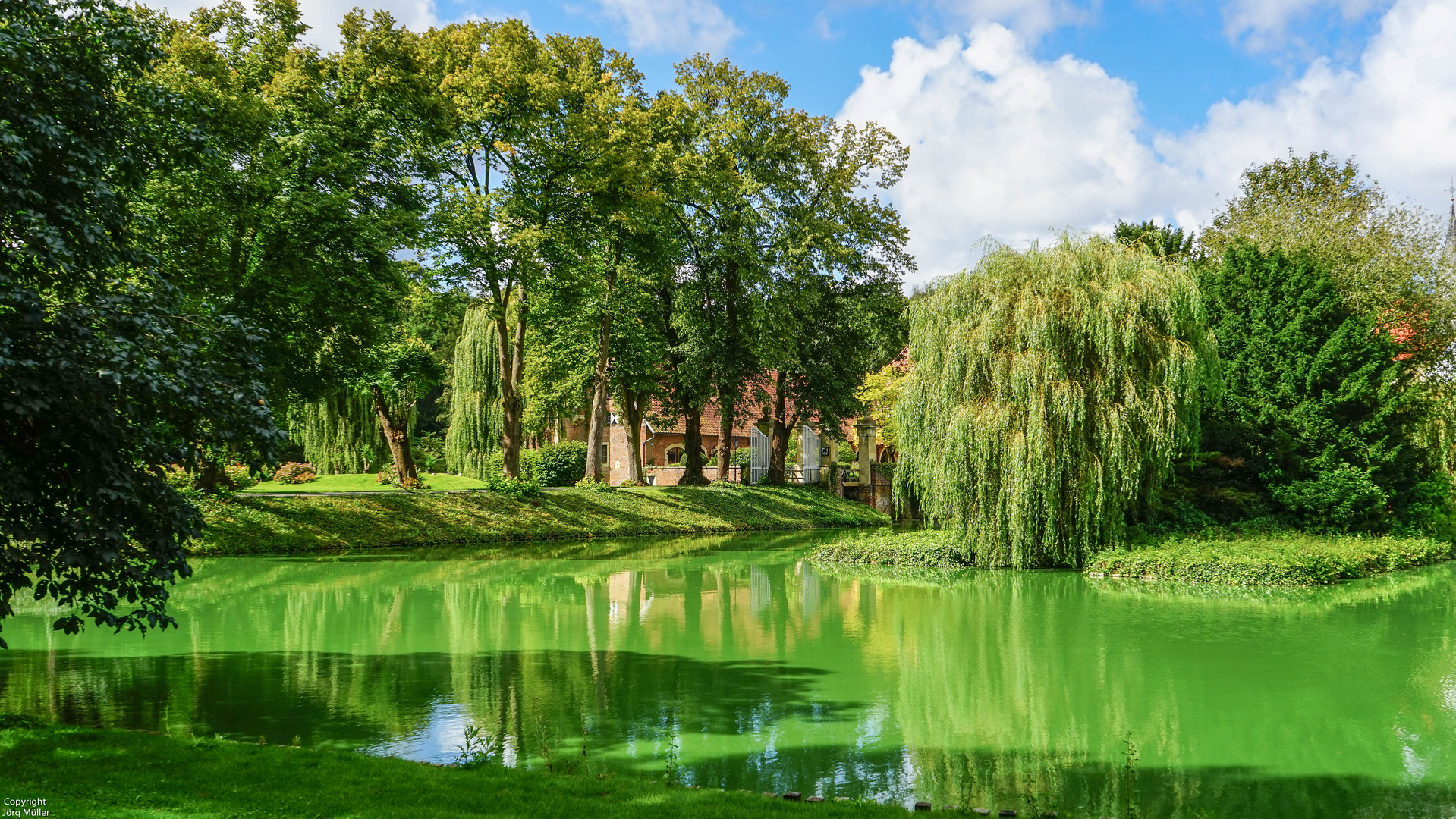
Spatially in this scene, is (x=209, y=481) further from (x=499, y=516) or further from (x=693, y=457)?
(x=693, y=457)

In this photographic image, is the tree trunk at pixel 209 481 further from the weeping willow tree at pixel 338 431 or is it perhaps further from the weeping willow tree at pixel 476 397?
the weeping willow tree at pixel 476 397

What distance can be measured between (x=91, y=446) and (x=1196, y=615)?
14.4 meters

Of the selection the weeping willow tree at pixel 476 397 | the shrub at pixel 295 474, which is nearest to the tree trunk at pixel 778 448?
the weeping willow tree at pixel 476 397

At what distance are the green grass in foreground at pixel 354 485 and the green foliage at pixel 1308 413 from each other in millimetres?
24067

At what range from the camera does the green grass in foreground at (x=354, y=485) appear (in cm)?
3344

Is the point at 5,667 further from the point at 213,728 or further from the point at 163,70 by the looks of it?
the point at 163,70

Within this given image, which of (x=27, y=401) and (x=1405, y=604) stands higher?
(x=27, y=401)

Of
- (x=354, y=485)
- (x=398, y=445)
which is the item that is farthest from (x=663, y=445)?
(x=398, y=445)

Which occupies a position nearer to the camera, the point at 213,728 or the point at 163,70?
the point at 213,728

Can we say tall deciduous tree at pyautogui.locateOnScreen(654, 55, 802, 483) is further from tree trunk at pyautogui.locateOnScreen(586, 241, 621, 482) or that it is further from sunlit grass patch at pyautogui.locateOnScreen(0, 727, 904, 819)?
sunlit grass patch at pyautogui.locateOnScreen(0, 727, 904, 819)

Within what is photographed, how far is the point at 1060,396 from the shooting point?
18.9 meters

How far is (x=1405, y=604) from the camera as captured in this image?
16266 millimetres

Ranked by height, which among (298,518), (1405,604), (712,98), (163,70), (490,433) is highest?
(712,98)

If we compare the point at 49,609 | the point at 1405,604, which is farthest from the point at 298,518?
the point at 1405,604
